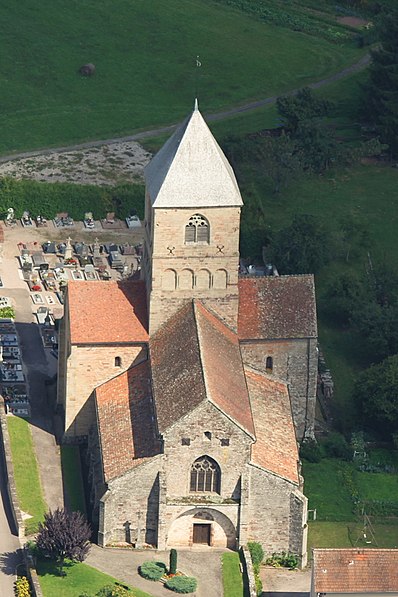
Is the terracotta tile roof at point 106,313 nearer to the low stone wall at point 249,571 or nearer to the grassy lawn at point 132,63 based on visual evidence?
the low stone wall at point 249,571

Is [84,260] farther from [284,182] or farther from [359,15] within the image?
[359,15]

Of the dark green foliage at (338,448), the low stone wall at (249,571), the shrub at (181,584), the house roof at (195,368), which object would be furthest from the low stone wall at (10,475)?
the dark green foliage at (338,448)

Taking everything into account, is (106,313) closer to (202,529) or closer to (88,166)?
(202,529)

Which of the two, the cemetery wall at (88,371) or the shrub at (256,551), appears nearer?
the shrub at (256,551)

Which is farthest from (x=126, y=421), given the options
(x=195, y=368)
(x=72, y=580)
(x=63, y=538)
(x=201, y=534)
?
(x=72, y=580)

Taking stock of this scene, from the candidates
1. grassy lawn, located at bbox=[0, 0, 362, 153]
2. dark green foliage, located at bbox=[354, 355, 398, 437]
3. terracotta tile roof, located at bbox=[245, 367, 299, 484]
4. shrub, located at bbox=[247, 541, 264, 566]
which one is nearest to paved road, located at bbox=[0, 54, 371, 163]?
grassy lawn, located at bbox=[0, 0, 362, 153]

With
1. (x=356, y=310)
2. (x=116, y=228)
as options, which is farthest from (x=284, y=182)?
(x=356, y=310)
